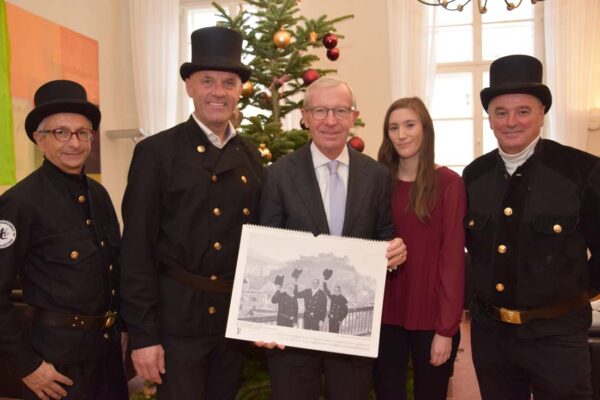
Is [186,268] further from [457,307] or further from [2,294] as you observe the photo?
[457,307]

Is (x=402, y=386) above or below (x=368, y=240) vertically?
below

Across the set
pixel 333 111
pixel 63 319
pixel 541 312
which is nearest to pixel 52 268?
pixel 63 319

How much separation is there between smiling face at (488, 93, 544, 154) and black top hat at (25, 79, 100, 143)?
184 centimetres

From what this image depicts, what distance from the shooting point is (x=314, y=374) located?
6.83 ft

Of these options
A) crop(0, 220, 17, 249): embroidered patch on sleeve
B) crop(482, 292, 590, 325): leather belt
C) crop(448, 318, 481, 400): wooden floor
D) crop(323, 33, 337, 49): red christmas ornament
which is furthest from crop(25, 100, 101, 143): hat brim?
crop(448, 318, 481, 400): wooden floor

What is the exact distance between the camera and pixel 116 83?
6875 mm

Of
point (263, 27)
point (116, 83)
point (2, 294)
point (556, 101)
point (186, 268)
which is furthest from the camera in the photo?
point (116, 83)

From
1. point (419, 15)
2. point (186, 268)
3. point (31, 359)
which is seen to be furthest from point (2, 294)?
point (419, 15)

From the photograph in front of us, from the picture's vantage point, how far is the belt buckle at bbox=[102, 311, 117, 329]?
2.12 metres

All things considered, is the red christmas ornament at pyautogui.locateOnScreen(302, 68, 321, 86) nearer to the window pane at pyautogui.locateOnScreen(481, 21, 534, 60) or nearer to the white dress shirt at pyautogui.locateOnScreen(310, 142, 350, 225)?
the white dress shirt at pyautogui.locateOnScreen(310, 142, 350, 225)

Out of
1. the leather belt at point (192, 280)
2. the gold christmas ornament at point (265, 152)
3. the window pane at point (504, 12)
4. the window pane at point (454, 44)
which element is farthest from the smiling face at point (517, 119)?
the window pane at point (504, 12)

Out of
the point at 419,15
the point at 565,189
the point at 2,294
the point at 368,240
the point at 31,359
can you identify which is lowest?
the point at 31,359

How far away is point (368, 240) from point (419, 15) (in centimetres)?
547

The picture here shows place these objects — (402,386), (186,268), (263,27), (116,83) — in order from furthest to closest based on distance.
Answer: (116,83) < (263,27) < (402,386) < (186,268)
